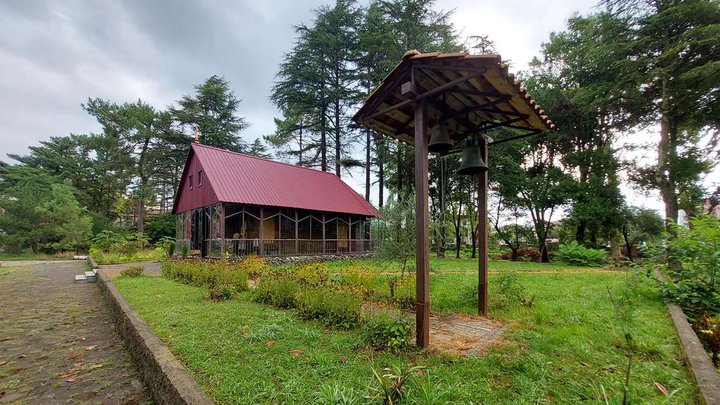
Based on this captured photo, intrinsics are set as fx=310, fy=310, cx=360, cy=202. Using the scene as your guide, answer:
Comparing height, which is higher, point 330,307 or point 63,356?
point 330,307

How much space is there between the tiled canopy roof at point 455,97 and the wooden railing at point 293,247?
12.2m

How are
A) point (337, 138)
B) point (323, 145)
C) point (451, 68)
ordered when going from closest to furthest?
point (451, 68), point (337, 138), point (323, 145)

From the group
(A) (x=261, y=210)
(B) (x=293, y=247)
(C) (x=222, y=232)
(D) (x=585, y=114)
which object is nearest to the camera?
(C) (x=222, y=232)

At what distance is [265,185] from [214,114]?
846 inches

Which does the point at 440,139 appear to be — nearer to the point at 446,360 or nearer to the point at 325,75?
the point at 446,360

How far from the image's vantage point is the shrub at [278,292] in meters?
6.09

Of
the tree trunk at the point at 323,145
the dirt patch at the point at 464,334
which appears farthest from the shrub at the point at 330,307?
the tree trunk at the point at 323,145

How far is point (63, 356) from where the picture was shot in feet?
14.1

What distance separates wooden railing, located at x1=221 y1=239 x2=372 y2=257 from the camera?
51.7 ft

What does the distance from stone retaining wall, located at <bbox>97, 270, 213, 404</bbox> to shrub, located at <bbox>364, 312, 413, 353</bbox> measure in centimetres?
191

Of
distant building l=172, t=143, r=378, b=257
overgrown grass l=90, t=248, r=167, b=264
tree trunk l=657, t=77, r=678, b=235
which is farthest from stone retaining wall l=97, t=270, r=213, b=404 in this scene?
tree trunk l=657, t=77, r=678, b=235

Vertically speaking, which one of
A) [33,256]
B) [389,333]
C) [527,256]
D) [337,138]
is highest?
[337,138]

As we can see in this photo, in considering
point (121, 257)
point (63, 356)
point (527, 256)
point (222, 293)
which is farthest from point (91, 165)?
point (527, 256)

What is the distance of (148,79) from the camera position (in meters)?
17.0
